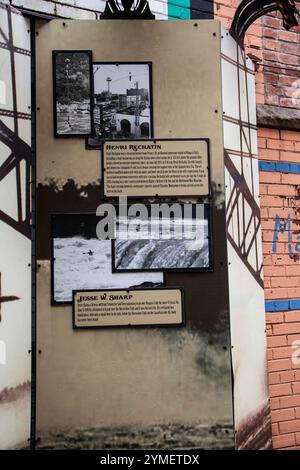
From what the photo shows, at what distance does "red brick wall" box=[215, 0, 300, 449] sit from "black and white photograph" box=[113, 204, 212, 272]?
2.23 feet

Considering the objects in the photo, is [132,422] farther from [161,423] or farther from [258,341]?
[258,341]

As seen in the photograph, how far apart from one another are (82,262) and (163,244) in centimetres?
53

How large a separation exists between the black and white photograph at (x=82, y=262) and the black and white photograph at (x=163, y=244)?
0.06 metres

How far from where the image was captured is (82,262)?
2895mm

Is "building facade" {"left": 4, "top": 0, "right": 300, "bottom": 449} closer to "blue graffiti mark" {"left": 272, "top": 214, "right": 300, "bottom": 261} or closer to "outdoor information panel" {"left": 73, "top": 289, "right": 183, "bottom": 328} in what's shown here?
"blue graffiti mark" {"left": 272, "top": 214, "right": 300, "bottom": 261}

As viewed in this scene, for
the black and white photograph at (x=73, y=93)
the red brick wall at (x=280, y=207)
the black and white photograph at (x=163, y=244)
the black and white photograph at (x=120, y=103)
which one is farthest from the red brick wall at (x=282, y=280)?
the black and white photograph at (x=73, y=93)

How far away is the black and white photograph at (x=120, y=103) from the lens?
2.96 meters

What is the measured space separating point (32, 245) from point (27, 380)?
0.83 m

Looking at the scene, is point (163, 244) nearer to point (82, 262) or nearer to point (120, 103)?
point (82, 262)

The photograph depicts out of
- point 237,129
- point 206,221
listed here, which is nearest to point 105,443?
point 206,221

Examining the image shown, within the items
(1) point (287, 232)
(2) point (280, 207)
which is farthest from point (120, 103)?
(1) point (287, 232)

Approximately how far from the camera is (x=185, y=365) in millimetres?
2938

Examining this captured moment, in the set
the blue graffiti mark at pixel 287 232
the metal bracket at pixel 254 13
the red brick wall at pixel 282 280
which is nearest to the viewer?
the metal bracket at pixel 254 13

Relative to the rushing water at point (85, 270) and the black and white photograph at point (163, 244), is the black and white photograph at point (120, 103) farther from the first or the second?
the rushing water at point (85, 270)
